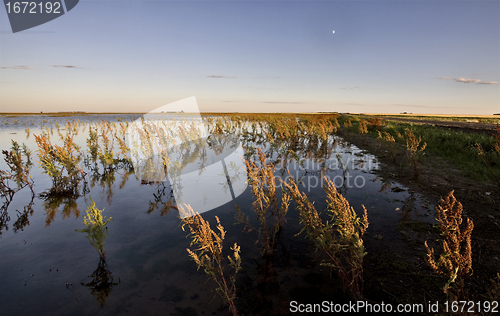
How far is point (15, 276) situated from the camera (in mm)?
3619

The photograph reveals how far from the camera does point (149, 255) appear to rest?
4188 millimetres

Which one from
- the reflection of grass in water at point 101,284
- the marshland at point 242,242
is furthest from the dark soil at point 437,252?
the reflection of grass in water at point 101,284

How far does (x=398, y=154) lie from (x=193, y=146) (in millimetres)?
12674

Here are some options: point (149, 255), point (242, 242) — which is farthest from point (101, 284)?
point (242, 242)

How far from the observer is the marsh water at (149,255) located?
317 cm

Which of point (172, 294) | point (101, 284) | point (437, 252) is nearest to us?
point (172, 294)

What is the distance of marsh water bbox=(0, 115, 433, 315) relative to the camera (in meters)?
3.17

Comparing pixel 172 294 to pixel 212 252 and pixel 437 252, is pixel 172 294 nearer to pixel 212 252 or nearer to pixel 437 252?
pixel 212 252

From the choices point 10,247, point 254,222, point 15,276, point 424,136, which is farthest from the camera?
point 424,136

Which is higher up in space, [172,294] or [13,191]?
[13,191]

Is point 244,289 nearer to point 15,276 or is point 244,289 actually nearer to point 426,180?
point 15,276

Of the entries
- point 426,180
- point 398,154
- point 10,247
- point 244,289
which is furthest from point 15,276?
point 398,154

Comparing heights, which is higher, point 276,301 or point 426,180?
point 426,180

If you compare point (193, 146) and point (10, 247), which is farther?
point (193, 146)
